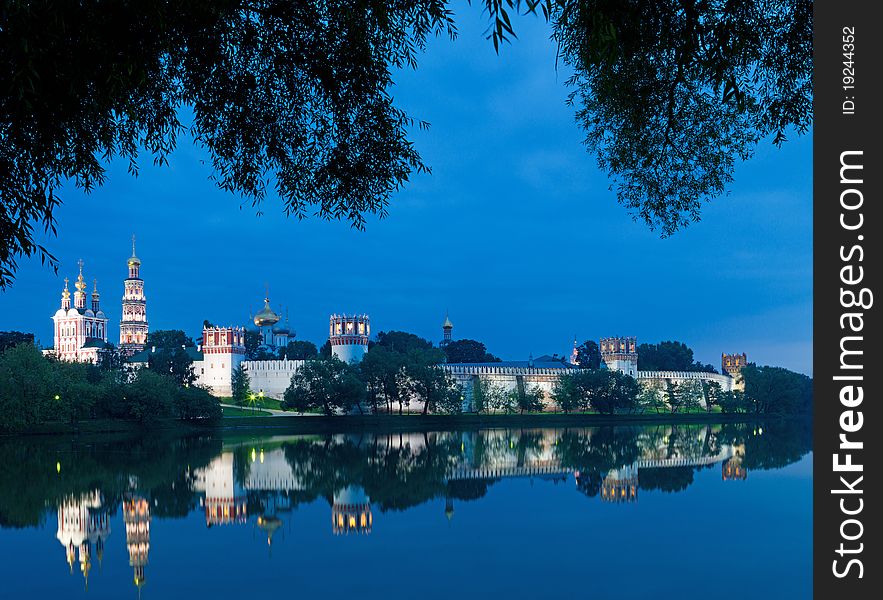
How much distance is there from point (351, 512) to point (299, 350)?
79909mm

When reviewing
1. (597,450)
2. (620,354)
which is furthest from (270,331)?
(597,450)

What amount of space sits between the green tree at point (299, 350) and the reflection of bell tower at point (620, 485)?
225 feet

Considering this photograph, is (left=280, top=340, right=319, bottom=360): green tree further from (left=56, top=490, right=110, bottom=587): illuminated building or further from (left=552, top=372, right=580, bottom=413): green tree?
(left=56, top=490, right=110, bottom=587): illuminated building

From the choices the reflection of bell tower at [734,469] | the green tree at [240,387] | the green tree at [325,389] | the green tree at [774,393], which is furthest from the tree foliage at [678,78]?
the green tree at [774,393]

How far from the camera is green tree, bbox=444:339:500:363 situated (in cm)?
11006

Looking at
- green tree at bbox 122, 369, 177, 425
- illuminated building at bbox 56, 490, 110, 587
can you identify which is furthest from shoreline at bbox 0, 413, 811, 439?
illuminated building at bbox 56, 490, 110, 587

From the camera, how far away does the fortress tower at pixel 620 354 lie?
94.5 metres

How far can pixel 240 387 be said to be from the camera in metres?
70.2

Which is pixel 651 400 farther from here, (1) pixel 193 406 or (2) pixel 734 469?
(2) pixel 734 469

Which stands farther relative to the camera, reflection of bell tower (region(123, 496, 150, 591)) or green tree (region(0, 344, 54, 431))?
green tree (region(0, 344, 54, 431))

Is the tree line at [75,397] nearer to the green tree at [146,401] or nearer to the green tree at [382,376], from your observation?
the green tree at [146,401]

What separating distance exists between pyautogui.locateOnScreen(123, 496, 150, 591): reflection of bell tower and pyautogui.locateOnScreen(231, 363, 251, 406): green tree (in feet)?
162
